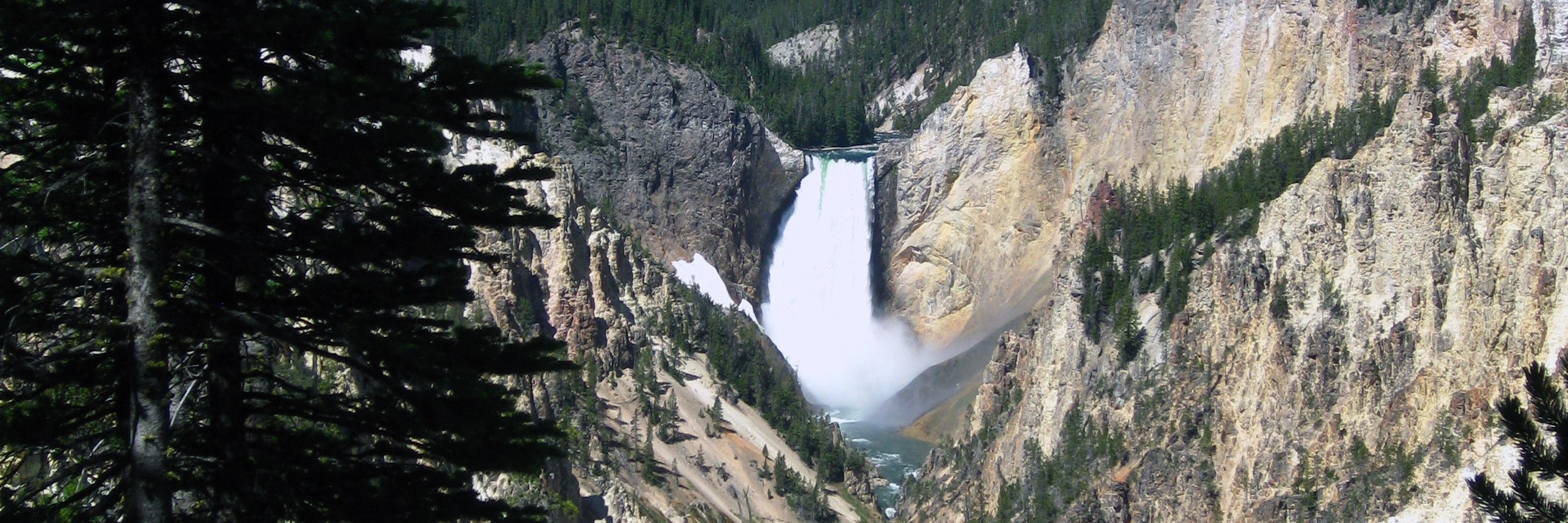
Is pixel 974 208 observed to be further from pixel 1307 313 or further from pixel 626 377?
pixel 1307 313

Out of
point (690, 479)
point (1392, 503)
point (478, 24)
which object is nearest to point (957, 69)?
point (478, 24)

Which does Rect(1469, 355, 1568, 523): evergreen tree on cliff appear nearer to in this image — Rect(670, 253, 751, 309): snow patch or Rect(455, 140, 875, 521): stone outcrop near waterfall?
Rect(455, 140, 875, 521): stone outcrop near waterfall

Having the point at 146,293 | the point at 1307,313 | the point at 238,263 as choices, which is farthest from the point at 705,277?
the point at 146,293

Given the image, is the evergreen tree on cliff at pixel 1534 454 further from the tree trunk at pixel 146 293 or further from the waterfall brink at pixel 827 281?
the waterfall brink at pixel 827 281

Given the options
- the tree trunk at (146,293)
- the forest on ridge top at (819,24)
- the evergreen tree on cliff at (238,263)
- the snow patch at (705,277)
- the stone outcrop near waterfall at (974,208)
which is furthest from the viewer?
the forest on ridge top at (819,24)

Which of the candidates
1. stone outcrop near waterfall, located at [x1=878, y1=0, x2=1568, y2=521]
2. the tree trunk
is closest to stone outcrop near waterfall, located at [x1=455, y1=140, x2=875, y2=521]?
stone outcrop near waterfall, located at [x1=878, y1=0, x2=1568, y2=521]

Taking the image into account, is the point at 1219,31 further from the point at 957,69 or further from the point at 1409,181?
the point at 957,69

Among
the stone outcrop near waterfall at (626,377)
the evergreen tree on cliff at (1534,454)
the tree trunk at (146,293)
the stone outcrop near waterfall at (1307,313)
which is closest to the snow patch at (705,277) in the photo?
the stone outcrop near waterfall at (626,377)
